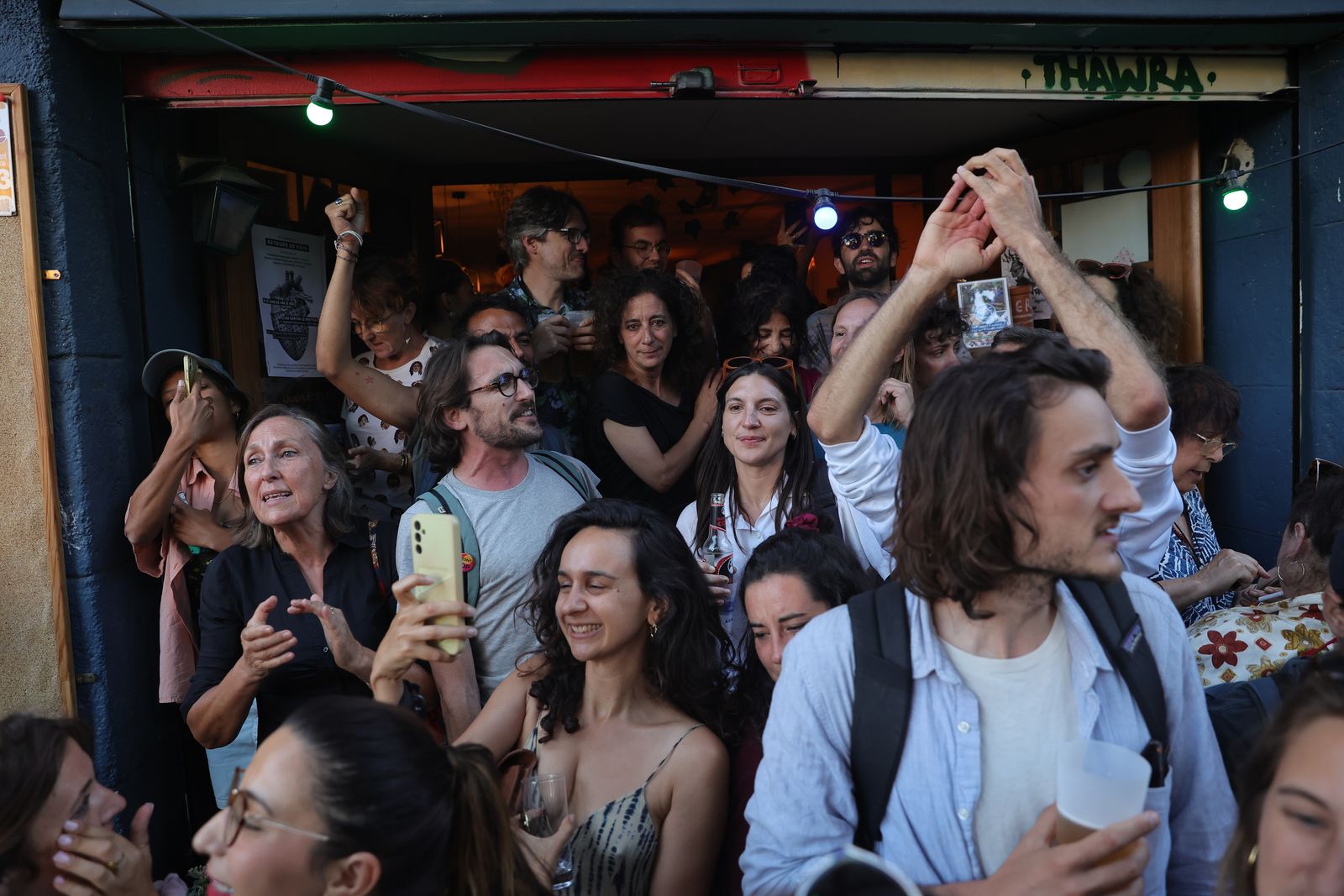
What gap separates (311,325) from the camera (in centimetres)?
446

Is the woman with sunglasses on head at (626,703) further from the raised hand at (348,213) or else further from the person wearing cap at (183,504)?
the raised hand at (348,213)

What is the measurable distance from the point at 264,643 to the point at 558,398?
186cm

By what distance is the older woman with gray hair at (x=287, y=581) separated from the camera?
2.85 m

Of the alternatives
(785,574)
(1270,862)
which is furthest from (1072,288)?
(1270,862)

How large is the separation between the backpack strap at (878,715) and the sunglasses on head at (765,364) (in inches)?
72.4

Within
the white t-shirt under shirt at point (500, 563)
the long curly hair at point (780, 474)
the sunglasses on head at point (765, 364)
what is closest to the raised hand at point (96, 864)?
the white t-shirt under shirt at point (500, 563)

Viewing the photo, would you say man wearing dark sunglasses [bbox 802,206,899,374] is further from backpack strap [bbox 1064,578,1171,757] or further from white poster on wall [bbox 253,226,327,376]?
backpack strap [bbox 1064,578,1171,757]

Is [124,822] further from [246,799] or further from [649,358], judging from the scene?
[649,358]

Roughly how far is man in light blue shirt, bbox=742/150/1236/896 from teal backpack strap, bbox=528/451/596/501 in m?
1.81

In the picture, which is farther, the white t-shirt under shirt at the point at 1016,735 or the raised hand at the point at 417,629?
the raised hand at the point at 417,629

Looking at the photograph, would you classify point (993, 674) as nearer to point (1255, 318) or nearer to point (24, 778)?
point (24, 778)

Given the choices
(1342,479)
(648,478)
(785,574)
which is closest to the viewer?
(785,574)

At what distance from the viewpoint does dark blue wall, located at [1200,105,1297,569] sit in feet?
13.6

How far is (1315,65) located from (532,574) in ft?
12.0
